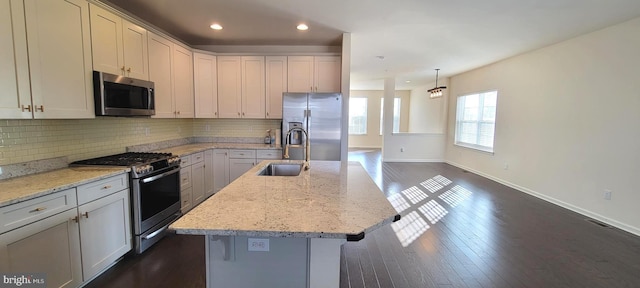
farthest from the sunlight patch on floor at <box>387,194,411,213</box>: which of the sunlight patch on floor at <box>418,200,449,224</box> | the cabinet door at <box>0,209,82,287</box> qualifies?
the cabinet door at <box>0,209,82,287</box>

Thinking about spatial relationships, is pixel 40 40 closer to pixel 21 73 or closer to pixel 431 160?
pixel 21 73

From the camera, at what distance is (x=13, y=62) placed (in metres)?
1.80

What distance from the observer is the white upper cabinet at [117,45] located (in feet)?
8.00

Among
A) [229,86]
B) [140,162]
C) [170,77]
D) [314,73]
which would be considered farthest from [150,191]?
[314,73]

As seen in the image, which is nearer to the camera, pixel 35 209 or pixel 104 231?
pixel 35 209

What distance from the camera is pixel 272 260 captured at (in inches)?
58.9

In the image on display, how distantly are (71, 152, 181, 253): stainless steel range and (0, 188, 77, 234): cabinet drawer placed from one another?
1.91 ft

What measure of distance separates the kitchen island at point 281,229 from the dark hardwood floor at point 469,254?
0.90 meters

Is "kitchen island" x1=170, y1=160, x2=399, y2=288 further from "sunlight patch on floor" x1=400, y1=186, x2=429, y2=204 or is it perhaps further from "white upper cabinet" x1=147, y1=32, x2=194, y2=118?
"sunlight patch on floor" x1=400, y1=186, x2=429, y2=204

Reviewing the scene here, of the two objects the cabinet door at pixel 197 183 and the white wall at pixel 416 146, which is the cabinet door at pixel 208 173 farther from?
the white wall at pixel 416 146

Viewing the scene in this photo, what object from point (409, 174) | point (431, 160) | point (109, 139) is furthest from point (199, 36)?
point (431, 160)

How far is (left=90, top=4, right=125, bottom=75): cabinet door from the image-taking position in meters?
2.41

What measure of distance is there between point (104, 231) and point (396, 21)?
3759mm

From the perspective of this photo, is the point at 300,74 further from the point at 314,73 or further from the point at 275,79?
the point at 275,79
